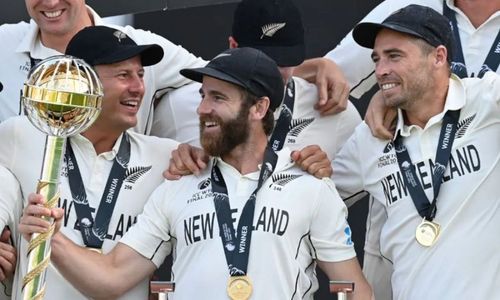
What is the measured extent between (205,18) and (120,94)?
5.42ft

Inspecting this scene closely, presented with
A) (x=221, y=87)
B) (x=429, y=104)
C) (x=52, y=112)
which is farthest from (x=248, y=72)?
(x=52, y=112)

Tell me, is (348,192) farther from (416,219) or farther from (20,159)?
(20,159)

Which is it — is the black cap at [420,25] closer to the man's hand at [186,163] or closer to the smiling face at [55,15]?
the man's hand at [186,163]

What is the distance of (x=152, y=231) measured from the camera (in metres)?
4.91

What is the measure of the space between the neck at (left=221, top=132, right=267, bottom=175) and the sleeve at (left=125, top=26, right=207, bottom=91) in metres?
0.83

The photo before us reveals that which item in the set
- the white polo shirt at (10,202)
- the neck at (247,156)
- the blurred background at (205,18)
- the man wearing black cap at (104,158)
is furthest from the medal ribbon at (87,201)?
the blurred background at (205,18)

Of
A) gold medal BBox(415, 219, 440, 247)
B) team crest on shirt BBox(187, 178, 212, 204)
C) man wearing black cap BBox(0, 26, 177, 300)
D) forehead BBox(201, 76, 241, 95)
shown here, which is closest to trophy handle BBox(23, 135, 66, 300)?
man wearing black cap BBox(0, 26, 177, 300)

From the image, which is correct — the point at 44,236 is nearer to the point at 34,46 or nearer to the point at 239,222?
the point at 239,222

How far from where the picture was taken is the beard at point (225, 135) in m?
4.89

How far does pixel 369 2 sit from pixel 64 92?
125 inches

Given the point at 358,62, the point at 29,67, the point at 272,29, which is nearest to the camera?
the point at 272,29

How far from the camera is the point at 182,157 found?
502 centimetres

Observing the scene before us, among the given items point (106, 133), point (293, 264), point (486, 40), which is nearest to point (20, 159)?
point (106, 133)

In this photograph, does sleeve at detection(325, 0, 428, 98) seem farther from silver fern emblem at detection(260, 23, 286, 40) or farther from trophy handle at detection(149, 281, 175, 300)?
trophy handle at detection(149, 281, 175, 300)
